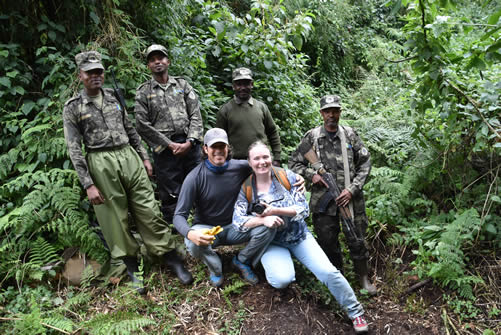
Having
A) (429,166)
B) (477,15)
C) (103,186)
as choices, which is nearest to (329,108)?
(429,166)

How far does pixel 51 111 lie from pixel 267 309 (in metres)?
4.15

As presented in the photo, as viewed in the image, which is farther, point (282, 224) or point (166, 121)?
point (166, 121)

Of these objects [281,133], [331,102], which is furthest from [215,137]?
[281,133]

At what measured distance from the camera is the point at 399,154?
5863 mm

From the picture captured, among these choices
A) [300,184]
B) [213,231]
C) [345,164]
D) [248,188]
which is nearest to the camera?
[213,231]

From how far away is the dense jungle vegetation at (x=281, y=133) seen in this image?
378 cm

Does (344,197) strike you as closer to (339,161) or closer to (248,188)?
(339,161)

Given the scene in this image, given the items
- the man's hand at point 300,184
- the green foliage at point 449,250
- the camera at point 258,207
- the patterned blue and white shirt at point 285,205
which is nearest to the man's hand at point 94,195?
the patterned blue and white shirt at point 285,205

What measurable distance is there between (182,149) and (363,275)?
8.93 ft

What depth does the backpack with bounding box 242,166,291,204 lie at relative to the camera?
12.5 feet

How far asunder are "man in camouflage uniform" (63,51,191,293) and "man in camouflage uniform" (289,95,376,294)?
1.74m

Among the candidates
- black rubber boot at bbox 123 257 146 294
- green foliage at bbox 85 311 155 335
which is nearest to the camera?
green foliage at bbox 85 311 155 335

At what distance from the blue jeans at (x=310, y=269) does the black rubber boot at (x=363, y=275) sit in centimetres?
66

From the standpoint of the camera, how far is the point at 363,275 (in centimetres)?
427
